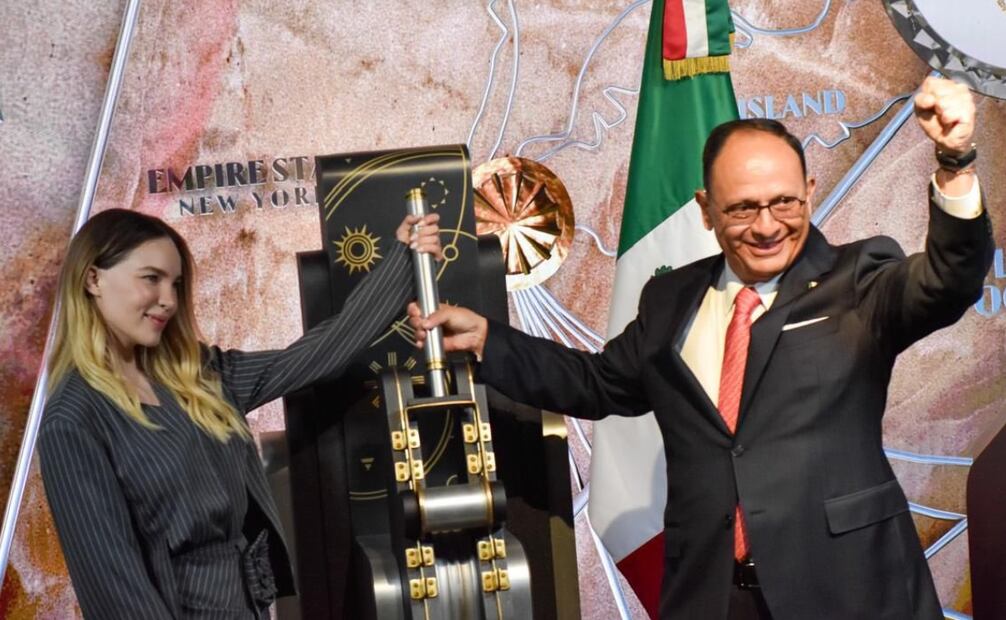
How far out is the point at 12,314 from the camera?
408 cm

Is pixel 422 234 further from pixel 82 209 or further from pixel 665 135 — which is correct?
pixel 82 209

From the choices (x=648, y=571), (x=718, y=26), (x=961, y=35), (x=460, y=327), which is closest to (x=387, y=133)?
(x=718, y=26)

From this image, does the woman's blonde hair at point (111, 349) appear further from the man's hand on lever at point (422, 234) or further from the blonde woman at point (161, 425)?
the man's hand on lever at point (422, 234)

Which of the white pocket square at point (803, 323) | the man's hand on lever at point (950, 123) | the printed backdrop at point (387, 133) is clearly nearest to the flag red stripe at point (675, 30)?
the printed backdrop at point (387, 133)

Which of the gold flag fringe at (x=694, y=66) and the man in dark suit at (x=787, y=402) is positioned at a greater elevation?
the gold flag fringe at (x=694, y=66)

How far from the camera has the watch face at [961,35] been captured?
4.24 m

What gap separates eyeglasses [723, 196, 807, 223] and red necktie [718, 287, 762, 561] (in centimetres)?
14

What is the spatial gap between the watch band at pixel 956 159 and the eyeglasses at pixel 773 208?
30 cm

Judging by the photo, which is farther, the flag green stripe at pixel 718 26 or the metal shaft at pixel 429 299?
the flag green stripe at pixel 718 26

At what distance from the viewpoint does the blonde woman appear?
216 cm

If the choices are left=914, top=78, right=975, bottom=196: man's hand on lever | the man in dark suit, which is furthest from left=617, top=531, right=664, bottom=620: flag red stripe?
left=914, top=78, right=975, bottom=196: man's hand on lever

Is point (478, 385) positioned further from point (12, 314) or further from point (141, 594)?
point (12, 314)

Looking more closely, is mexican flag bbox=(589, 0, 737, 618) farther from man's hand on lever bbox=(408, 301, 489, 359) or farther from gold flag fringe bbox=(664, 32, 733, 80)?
man's hand on lever bbox=(408, 301, 489, 359)

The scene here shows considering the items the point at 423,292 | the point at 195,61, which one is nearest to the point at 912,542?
the point at 423,292
